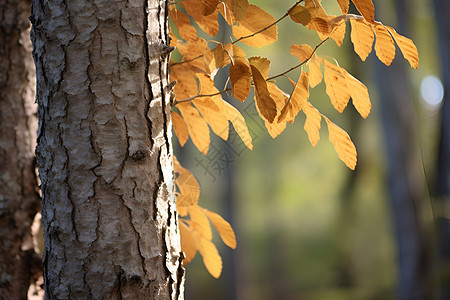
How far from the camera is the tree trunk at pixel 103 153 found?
78cm

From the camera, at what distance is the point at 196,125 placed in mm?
1033

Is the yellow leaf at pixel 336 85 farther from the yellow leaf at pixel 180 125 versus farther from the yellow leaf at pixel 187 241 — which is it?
the yellow leaf at pixel 187 241

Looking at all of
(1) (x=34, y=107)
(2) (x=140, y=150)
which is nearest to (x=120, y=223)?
(2) (x=140, y=150)

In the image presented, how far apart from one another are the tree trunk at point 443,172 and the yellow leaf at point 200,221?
3.73 m

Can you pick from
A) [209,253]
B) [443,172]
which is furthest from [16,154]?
[443,172]

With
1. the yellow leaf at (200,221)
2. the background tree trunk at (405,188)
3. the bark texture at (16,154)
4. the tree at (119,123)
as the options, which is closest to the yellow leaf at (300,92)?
the tree at (119,123)

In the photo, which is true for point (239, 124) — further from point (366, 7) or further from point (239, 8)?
point (366, 7)

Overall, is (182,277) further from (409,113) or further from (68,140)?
(409,113)

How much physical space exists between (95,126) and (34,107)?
77 centimetres

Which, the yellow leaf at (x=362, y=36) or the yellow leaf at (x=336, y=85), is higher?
the yellow leaf at (x=362, y=36)

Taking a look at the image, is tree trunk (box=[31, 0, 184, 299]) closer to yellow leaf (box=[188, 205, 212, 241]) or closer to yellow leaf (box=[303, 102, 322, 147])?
yellow leaf (box=[188, 205, 212, 241])

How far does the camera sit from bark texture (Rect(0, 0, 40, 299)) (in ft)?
4.29

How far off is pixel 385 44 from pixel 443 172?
16.3 ft

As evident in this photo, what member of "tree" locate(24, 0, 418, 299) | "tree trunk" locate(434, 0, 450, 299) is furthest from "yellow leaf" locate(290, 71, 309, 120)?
"tree trunk" locate(434, 0, 450, 299)
